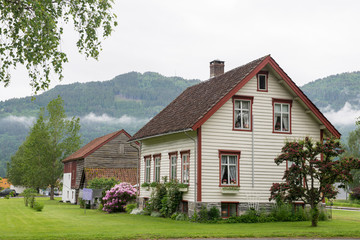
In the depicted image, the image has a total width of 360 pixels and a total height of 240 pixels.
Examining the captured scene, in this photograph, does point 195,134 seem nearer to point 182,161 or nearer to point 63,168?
point 182,161

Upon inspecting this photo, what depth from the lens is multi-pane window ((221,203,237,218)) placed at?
27906mm

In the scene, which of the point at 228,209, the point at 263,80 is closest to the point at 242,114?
the point at 263,80

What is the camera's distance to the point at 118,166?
5650cm

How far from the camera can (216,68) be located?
3778cm

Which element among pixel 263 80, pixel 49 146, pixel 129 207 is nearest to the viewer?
pixel 263 80

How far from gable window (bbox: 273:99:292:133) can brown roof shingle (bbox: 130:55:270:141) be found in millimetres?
2978

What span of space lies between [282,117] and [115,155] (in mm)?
30129

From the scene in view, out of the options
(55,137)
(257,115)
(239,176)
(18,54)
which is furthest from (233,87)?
(55,137)

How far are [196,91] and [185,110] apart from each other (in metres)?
3.76

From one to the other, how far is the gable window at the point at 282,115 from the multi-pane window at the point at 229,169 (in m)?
3.65

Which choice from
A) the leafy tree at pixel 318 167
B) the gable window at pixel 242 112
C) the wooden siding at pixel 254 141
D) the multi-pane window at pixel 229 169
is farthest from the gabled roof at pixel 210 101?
the leafy tree at pixel 318 167

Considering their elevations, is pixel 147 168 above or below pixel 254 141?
below

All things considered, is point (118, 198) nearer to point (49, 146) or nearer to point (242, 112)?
point (242, 112)

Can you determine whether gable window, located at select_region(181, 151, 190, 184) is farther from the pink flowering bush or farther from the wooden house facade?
the wooden house facade
